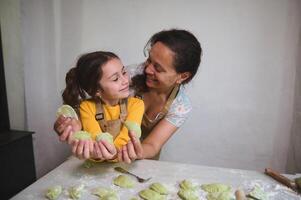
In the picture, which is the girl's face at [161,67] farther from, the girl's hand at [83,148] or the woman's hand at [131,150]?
the girl's hand at [83,148]

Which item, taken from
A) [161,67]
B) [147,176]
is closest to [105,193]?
[147,176]

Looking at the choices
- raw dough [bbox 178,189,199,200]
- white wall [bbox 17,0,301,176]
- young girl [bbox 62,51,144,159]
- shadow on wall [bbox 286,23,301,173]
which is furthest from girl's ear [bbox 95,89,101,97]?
shadow on wall [bbox 286,23,301,173]

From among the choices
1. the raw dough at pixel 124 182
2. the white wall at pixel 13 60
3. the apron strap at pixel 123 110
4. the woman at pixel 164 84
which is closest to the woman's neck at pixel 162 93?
the woman at pixel 164 84

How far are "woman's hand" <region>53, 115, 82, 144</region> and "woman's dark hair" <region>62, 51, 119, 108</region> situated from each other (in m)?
0.17

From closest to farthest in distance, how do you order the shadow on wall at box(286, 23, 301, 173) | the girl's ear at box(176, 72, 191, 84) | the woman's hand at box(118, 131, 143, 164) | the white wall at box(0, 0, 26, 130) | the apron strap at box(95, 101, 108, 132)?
the woman's hand at box(118, 131, 143, 164) → the apron strap at box(95, 101, 108, 132) → the girl's ear at box(176, 72, 191, 84) → the shadow on wall at box(286, 23, 301, 173) → the white wall at box(0, 0, 26, 130)

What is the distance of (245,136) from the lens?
6.97 feet

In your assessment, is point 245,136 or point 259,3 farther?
point 245,136

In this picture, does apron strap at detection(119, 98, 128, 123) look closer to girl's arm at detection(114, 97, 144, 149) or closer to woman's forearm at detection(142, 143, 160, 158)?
girl's arm at detection(114, 97, 144, 149)

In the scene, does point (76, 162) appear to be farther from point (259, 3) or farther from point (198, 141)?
point (259, 3)

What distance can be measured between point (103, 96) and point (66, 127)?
0.92 ft

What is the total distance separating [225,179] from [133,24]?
134 cm

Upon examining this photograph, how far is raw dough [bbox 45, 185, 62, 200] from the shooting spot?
935 millimetres

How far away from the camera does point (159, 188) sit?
99 centimetres

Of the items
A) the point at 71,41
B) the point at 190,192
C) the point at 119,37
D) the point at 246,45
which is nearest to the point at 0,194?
the point at 71,41
